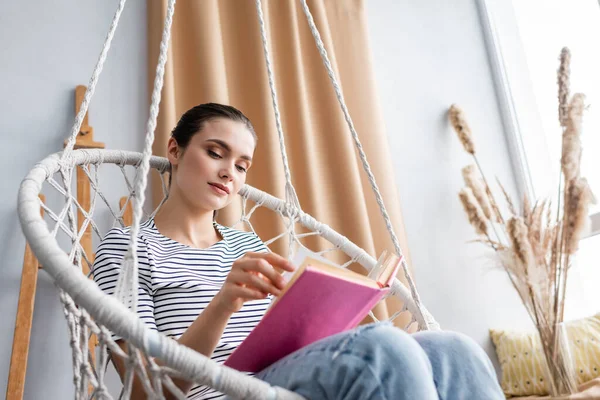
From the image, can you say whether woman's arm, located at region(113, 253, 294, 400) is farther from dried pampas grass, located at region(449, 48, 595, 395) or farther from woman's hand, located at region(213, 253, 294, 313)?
dried pampas grass, located at region(449, 48, 595, 395)

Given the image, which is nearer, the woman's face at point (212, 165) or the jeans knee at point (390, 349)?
the jeans knee at point (390, 349)

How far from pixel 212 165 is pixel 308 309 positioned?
51 cm

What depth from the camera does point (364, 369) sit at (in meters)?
0.59

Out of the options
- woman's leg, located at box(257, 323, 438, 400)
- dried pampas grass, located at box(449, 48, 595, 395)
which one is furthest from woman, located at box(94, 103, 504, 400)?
dried pampas grass, located at box(449, 48, 595, 395)

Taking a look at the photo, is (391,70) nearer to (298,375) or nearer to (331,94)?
(331,94)

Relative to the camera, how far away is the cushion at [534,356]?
5.17 feet

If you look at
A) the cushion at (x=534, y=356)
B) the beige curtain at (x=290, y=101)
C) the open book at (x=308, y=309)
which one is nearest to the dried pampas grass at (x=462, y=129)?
the beige curtain at (x=290, y=101)

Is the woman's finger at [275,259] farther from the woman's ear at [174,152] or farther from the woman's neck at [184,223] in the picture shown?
the woman's ear at [174,152]

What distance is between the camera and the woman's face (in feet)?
3.60

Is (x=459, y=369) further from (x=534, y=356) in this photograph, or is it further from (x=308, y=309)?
(x=534, y=356)

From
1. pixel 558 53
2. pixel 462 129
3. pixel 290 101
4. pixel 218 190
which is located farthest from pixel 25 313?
pixel 558 53

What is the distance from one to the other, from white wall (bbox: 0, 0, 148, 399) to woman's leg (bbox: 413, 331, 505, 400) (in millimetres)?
997

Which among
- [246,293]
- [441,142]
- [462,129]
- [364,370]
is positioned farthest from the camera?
[441,142]

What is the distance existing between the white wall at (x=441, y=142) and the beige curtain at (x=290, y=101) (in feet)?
0.70
